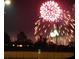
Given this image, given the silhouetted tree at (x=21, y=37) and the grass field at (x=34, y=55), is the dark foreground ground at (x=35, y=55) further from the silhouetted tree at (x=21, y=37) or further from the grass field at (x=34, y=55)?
the silhouetted tree at (x=21, y=37)

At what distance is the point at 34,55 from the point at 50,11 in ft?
1.68

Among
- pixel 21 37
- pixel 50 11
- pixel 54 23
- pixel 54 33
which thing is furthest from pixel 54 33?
pixel 21 37

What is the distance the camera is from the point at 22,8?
1690 mm

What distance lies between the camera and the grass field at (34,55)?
5.42 feet

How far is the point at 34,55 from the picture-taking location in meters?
1.68

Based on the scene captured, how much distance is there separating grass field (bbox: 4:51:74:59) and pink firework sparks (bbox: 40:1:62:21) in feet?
1.26

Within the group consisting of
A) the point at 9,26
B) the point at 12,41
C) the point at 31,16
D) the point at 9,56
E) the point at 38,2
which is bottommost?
the point at 9,56

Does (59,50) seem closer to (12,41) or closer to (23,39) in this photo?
(23,39)

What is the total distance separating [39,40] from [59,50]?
0.80ft

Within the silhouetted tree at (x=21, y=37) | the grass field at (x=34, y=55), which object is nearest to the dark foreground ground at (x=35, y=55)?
the grass field at (x=34, y=55)

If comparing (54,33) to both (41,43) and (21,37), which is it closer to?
(41,43)

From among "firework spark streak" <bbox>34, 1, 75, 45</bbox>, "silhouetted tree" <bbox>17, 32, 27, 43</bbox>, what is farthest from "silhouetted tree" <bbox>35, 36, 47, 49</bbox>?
"silhouetted tree" <bbox>17, 32, 27, 43</bbox>

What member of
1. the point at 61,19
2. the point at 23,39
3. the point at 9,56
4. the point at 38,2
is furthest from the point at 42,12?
the point at 9,56

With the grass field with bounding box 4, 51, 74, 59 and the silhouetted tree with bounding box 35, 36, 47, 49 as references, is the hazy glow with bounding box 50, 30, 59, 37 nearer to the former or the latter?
the silhouetted tree with bounding box 35, 36, 47, 49
